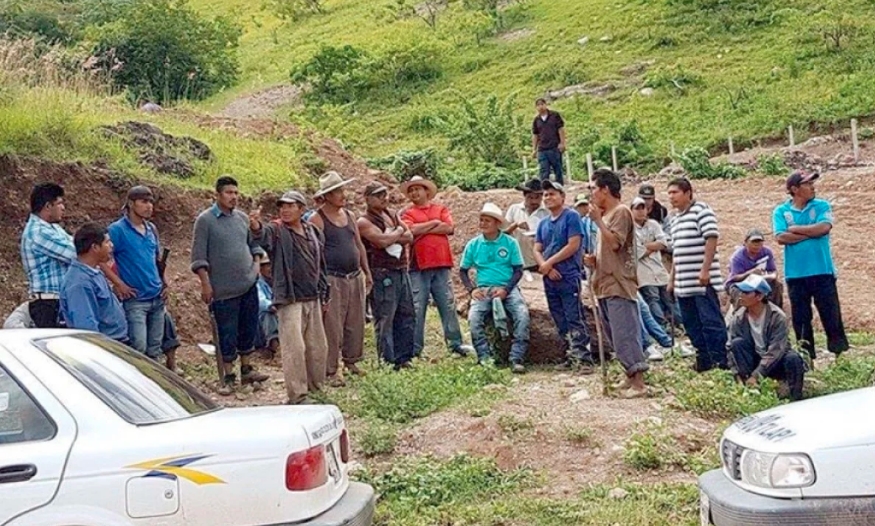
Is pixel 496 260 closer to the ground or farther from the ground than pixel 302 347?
farther from the ground

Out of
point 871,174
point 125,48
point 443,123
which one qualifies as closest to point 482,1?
point 443,123

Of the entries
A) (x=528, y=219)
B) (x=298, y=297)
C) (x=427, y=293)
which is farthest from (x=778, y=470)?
(x=528, y=219)

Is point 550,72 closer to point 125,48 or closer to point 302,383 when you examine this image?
point 125,48

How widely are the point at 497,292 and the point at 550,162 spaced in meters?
7.01

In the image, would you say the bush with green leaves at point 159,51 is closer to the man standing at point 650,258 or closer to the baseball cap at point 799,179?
the man standing at point 650,258

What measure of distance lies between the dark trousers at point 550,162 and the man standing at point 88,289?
9936mm

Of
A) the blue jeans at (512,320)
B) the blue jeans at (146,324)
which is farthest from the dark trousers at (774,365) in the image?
the blue jeans at (146,324)

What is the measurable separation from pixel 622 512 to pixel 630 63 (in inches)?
1180

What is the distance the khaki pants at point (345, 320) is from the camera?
918cm

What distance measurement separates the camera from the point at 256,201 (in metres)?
12.7

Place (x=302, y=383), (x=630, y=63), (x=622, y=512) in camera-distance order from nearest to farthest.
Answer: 1. (x=622, y=512)
2. (x=302, y=383)
3. (x=630, y=63)

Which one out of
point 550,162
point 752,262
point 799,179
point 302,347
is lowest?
point 752,262

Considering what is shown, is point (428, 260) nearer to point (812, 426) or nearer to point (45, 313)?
point (45, 313)

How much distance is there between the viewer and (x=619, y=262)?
7.90 m
